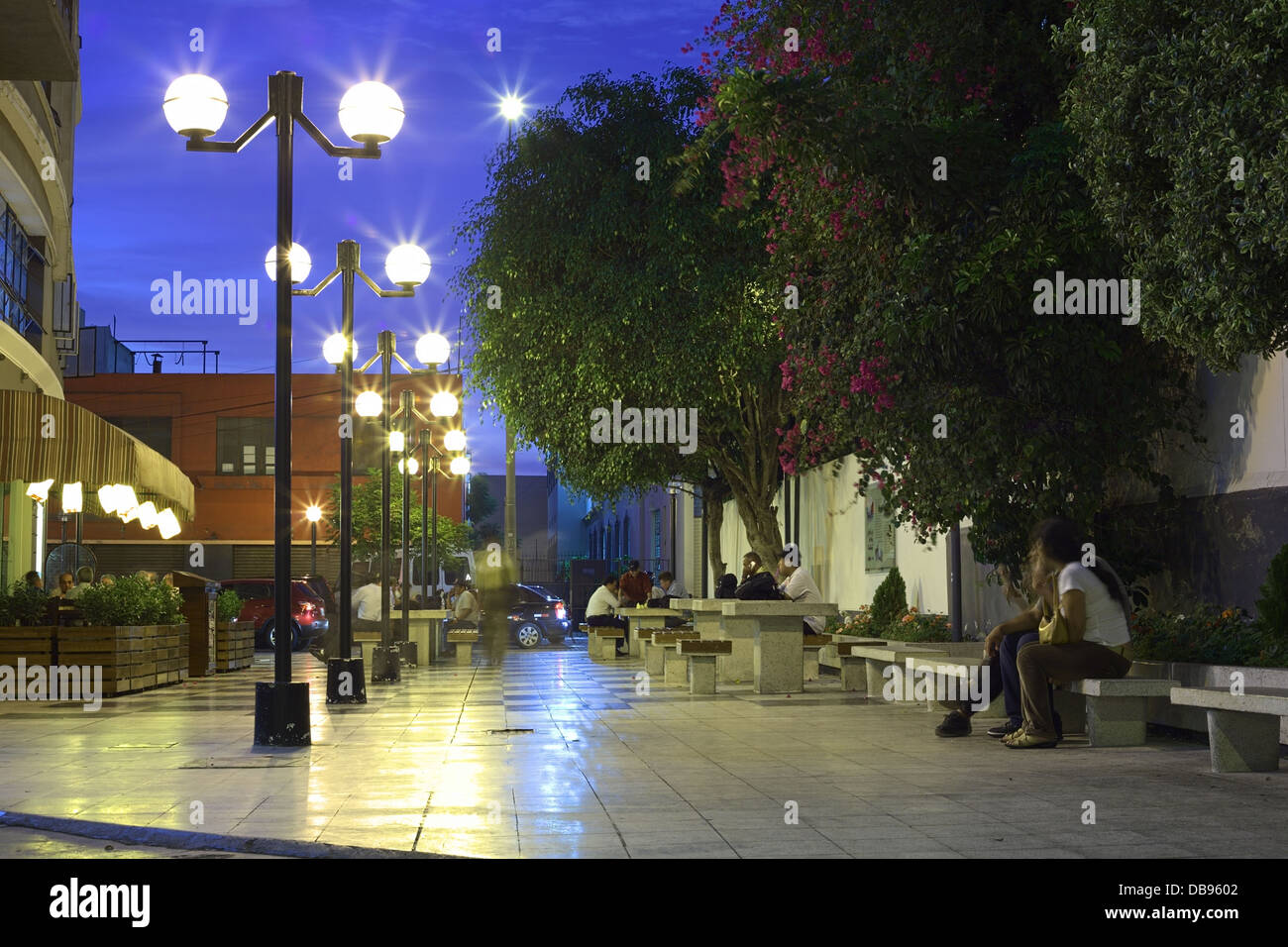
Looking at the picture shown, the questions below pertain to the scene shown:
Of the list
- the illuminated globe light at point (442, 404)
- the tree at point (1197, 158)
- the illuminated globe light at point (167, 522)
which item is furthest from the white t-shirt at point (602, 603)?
the tree at point (1197, 158)

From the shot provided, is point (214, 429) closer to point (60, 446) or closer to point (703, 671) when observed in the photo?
point (60, 446)

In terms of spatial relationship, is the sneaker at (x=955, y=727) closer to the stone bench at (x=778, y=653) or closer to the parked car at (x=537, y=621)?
the stone bench at (x=778, y=653)

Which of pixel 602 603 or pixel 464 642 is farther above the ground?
pixel 602 603

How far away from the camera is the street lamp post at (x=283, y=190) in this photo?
10828 mm

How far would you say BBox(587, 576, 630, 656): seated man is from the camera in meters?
27.8

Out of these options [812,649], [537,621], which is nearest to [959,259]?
[812,649]

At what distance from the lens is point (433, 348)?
19.9 metres

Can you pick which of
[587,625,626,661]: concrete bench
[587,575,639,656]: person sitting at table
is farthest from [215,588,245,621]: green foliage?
[587,575,639,656]: person sitting at table

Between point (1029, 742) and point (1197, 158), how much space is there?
163 inches

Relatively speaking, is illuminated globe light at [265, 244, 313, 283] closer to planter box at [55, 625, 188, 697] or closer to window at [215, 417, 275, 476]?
planter box at [55, 625, 188, 697]

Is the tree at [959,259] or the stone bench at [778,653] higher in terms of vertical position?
the tree at [959,259]

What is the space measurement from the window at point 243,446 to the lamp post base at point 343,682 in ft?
128
